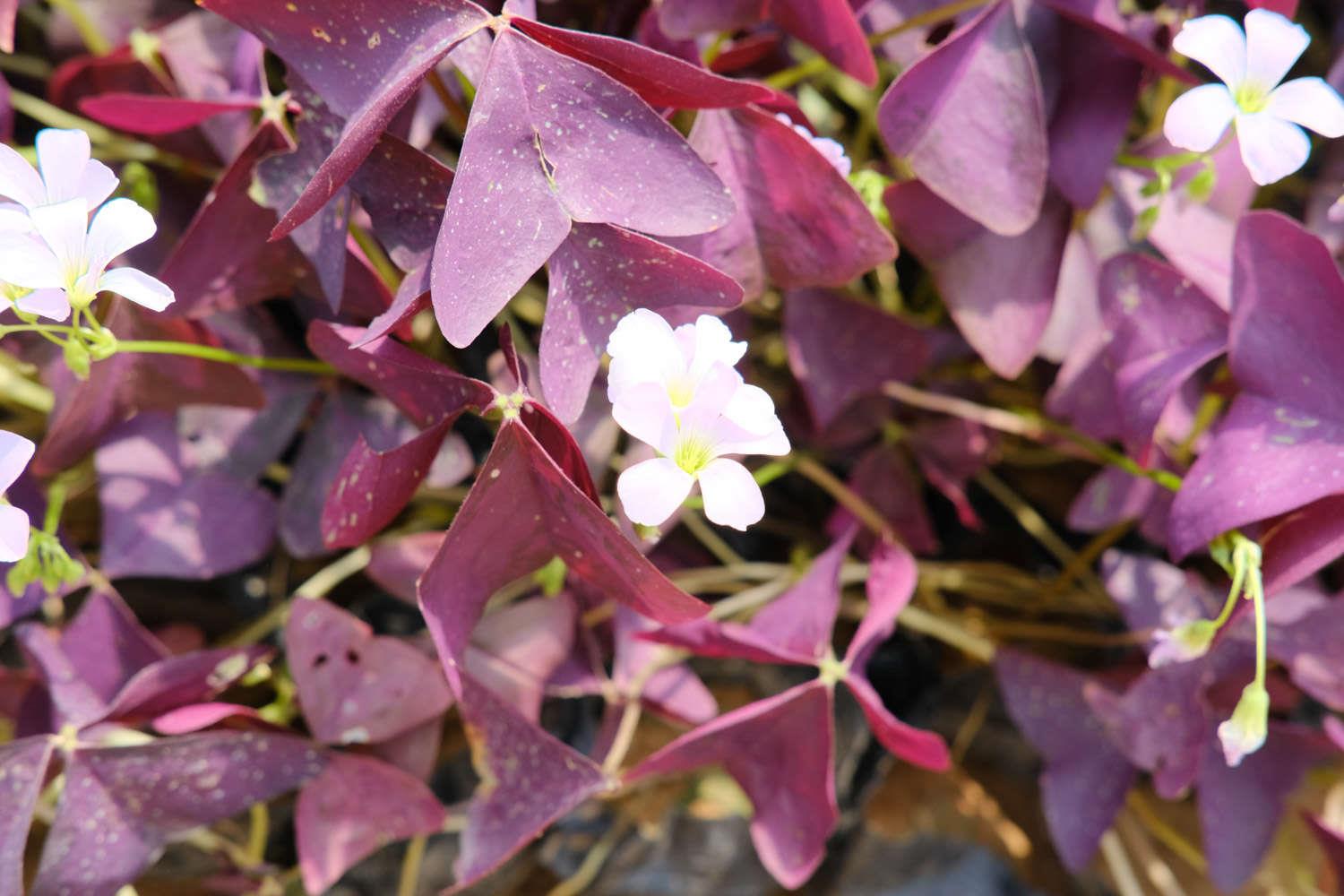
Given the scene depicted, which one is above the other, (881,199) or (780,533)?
(881,199)

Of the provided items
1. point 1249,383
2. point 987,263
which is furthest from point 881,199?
point 1249,383

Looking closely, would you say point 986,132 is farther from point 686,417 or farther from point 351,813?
point 351,813

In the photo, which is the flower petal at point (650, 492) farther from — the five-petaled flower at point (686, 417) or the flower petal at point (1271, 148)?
the flower petal at point (1271, 148)

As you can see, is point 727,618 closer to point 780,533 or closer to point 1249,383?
point 780,533

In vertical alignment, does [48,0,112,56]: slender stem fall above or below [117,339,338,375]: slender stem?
above

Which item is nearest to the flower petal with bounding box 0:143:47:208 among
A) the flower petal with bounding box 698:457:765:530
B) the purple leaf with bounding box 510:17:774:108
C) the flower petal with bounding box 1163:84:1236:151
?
the purple leaf with bounding box 510:17:774:108

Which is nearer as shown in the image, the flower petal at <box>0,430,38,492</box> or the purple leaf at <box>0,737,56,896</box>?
the flower petal at <box>0,430,38,492</box>

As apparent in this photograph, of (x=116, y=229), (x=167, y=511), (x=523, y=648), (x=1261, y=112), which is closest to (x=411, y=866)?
(x=523, y=648)

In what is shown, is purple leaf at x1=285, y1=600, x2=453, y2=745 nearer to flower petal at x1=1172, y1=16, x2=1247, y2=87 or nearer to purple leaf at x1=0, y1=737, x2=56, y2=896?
purple leaf at x1=0, y1=737, x2=56, y2=896
